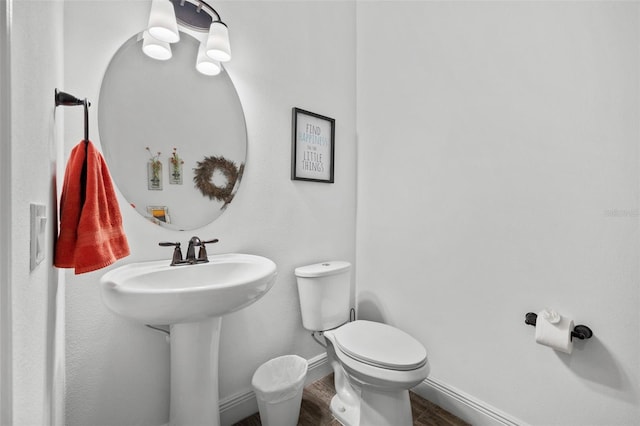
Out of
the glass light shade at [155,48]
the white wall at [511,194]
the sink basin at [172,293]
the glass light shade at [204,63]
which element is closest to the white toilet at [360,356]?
the white wall at [511,194]

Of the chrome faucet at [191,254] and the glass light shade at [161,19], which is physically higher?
the glass light shade at [161,19]

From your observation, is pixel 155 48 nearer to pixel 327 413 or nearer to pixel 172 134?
pixel 172 134

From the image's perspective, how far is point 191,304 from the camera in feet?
2.60

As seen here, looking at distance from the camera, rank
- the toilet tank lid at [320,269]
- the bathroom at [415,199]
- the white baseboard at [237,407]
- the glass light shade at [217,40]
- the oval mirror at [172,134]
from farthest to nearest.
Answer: the toilet tank lid at [320,269]
the white baseboard at [237,407]
the glass light shade at [217,40]
the oval mirror at [172,134]
the bathroom at [415,199]

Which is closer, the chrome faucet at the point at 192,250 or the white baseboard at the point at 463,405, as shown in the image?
the chrome faucet at the point at 192,250

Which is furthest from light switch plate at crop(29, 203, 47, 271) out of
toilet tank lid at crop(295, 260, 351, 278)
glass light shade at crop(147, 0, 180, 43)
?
toilet tank lid at crop(295, 260, 351, 278)

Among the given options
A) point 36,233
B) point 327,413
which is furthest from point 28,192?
point 327,413

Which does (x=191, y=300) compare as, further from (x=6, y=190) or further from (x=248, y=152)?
(x=248, y=152)

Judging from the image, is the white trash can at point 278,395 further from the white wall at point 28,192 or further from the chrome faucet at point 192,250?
the white wall at point 28,192

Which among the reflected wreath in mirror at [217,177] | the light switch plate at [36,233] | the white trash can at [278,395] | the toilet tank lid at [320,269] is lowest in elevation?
the white trash can at [278,395]

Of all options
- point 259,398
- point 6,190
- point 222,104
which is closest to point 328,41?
point 222,104

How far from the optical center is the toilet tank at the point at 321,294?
1538mm

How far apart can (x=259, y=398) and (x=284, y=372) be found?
0.18 m

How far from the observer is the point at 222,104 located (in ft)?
4.46
